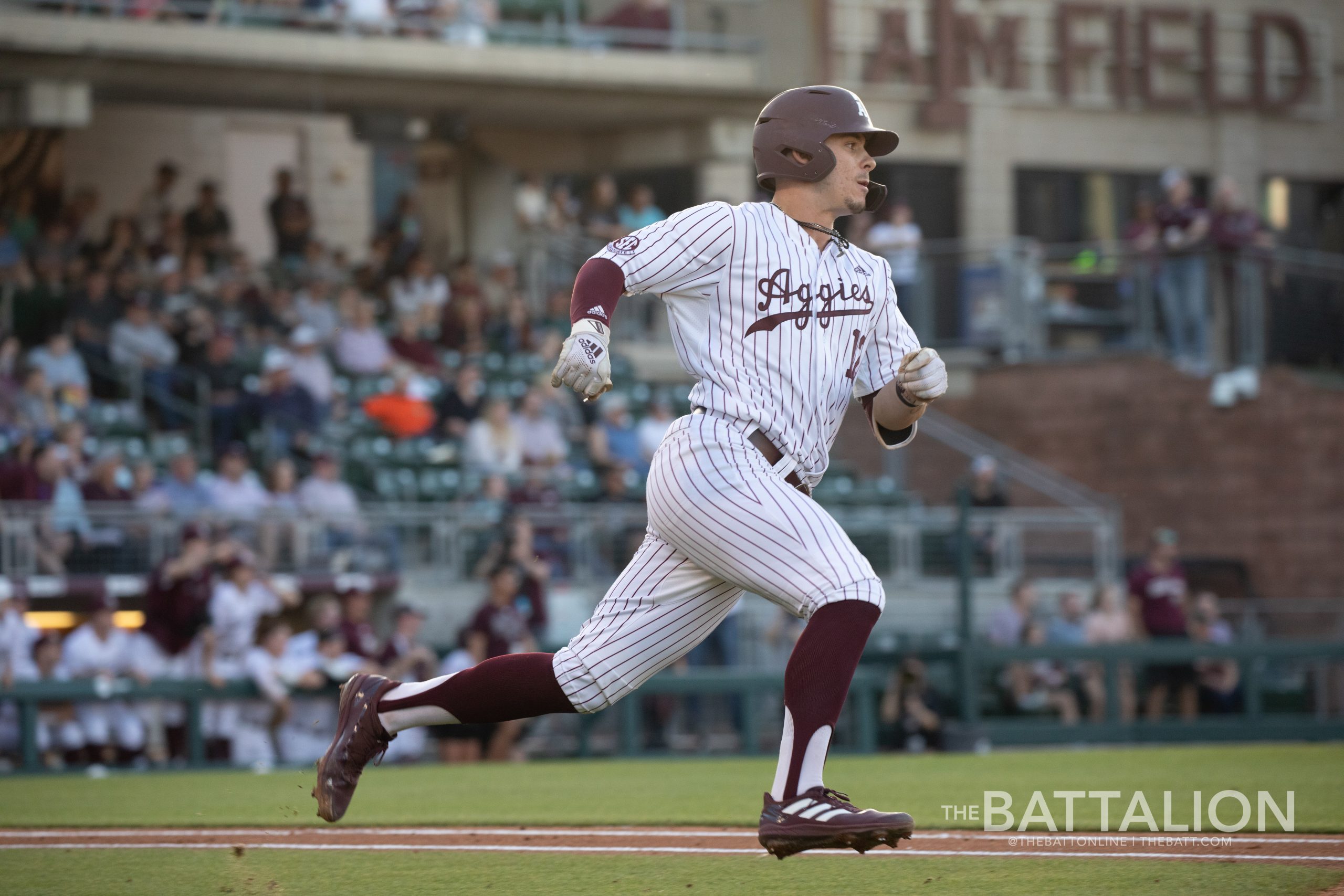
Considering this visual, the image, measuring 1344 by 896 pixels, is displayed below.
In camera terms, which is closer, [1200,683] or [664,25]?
[1200,683]

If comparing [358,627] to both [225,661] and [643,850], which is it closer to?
[225,661]

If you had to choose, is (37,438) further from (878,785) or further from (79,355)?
(878,785)

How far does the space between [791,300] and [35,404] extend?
9.81 meters

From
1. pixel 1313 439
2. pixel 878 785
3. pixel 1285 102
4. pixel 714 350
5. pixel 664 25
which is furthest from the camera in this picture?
pixel 1285 102

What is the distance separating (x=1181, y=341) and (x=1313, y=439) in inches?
59.7

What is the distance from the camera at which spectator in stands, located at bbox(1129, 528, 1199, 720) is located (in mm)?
14227

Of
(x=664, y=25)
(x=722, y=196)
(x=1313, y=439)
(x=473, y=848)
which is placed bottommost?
(x=1313, y=439)

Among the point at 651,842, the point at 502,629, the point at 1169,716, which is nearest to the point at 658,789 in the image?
the point at 651,842

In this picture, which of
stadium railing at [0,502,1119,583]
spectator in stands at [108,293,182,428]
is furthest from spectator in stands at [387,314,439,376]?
stadium railing at [0,502,1119,583]

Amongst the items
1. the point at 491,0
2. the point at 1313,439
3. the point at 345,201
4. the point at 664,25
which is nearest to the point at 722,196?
the point at 664,25

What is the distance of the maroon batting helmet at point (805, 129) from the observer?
5203mm

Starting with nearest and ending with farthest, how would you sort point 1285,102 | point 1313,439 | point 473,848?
point 473,848
point 1313,439
point 1285,102

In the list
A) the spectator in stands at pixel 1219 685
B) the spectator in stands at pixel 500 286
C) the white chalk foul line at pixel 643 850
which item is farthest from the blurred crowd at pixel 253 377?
the white chalk foul line at pixel 643 850

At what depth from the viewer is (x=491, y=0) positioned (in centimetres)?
1800
